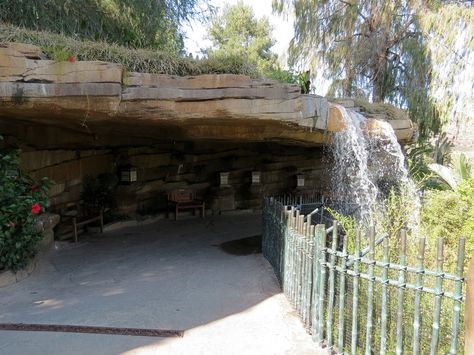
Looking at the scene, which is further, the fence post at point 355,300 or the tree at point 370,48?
the tree at point 370,48

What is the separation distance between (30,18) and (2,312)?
477cm

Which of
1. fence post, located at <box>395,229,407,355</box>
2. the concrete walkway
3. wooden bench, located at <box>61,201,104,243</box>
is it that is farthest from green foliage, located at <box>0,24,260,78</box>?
fence post, located at <box>395,229,407,355</box>

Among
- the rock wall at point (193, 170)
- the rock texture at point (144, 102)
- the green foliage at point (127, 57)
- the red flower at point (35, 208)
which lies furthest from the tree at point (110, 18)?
the red flower at point (35, 208)

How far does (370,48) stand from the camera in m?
12.3

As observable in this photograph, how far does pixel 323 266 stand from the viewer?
3449 millimetres

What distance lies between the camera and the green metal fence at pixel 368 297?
2.60 meters

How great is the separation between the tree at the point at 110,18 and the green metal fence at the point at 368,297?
5359mm

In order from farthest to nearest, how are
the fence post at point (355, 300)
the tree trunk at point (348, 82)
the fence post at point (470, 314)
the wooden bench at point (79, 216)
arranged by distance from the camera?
1. the tree trunk at point (348, 82)
2. the wooden bench at point (79, 216)
3. the fence post at point (355, 300)
4. the fence post at point (470, 314)

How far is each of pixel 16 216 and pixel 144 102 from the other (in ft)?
6.78

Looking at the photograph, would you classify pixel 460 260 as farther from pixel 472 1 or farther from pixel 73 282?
pixel 472 1

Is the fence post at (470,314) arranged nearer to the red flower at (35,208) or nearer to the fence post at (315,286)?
the fence post at (315,286)

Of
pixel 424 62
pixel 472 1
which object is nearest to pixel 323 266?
pixel 424 62

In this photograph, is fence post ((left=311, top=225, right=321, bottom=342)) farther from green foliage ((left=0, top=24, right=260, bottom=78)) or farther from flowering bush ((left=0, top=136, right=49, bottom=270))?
flowering bush ((left=0, top=136, right=49, bottom=270))

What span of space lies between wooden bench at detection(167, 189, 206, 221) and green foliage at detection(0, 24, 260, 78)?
500 cm
